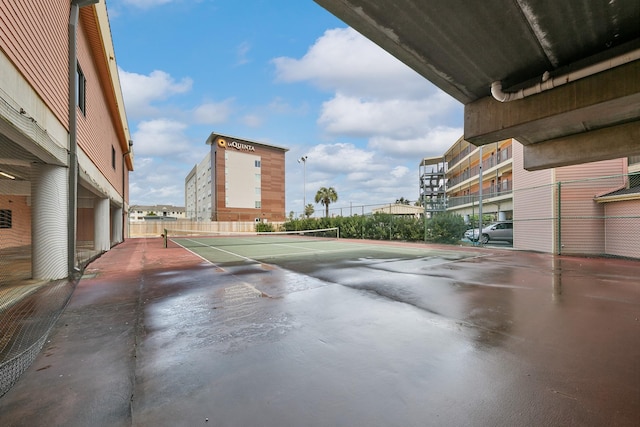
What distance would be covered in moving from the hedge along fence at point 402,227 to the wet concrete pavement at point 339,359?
12876 millimetres

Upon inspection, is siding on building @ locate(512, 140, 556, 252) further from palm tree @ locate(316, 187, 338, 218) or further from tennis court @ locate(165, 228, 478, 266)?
palm tree @ locate(316, 187, 338, 218)

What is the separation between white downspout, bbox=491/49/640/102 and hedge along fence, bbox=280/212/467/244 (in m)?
14.1

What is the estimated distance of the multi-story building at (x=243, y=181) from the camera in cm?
5547

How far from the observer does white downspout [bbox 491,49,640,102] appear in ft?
15.2

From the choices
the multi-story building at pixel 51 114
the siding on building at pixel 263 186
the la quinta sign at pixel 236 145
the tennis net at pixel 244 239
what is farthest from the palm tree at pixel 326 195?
the multi-story building at pixel 51 114

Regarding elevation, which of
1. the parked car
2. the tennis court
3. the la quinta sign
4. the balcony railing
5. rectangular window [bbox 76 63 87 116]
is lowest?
the tennis court

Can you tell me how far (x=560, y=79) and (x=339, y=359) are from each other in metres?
6.00

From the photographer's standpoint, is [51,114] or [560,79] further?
[51,114]

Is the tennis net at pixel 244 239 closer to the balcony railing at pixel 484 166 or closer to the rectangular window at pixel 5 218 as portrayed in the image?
the rectangular window at pixel 5 218

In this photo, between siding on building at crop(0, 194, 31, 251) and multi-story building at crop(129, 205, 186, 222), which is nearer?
siding on building at crop(0, 194, 31, 251)

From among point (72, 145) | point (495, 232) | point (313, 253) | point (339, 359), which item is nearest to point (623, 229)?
point (495, 232)

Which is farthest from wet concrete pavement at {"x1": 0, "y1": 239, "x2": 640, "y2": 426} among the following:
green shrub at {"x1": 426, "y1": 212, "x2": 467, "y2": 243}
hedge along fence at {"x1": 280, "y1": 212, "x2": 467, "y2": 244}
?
hedge along fence at {"x1": 280, "y1": 212, "x2": 467, "y2": 244}

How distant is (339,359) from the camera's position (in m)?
3.18

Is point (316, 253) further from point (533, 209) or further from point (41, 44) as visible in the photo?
point (533, 209)
